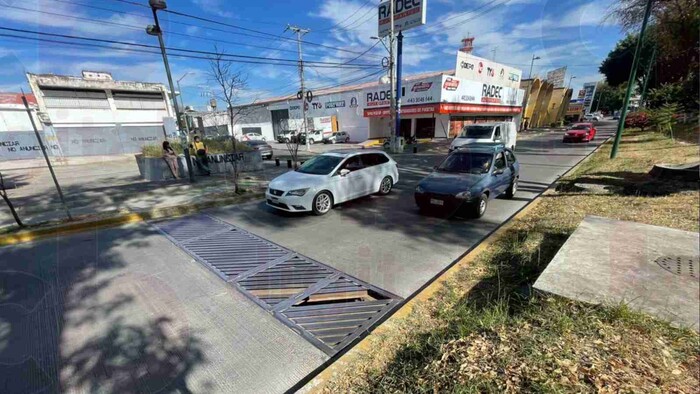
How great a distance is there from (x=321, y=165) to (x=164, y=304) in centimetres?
498

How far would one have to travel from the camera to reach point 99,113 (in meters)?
27.0

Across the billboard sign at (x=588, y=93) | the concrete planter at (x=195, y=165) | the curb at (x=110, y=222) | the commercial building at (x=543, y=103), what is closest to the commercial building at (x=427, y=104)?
the commercial building at (x=543, y=103)

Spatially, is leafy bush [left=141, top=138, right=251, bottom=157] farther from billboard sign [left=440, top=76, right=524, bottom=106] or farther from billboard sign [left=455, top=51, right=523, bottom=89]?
billboard sign [left=455, top=51, right=523, bottom=89]

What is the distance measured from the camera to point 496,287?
347 centimetres

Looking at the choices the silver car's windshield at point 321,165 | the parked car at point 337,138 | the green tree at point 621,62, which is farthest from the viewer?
the green tree at point 621,62

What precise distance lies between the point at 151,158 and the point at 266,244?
949 cm

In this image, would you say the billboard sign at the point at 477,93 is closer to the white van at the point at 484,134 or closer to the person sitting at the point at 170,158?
the white van at the point at 484,134

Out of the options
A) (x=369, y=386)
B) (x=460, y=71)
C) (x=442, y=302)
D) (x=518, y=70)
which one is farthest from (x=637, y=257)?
(x=518, y=70)

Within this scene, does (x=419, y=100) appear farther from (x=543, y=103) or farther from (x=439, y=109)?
(x=543, y=103)

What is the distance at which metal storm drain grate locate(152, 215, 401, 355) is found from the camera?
310cm

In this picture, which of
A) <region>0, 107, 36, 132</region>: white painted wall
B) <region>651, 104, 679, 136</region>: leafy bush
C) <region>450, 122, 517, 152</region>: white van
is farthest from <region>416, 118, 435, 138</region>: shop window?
<region>0, 107, 36, 132</region>: white painted wall

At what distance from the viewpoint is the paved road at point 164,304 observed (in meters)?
2.53

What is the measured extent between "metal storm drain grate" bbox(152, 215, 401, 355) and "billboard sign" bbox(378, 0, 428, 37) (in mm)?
18376

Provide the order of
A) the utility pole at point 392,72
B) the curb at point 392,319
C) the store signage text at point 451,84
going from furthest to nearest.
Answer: the store signage text at point 451,84, the utility pole at point 392,72, the curb at point 392,319
